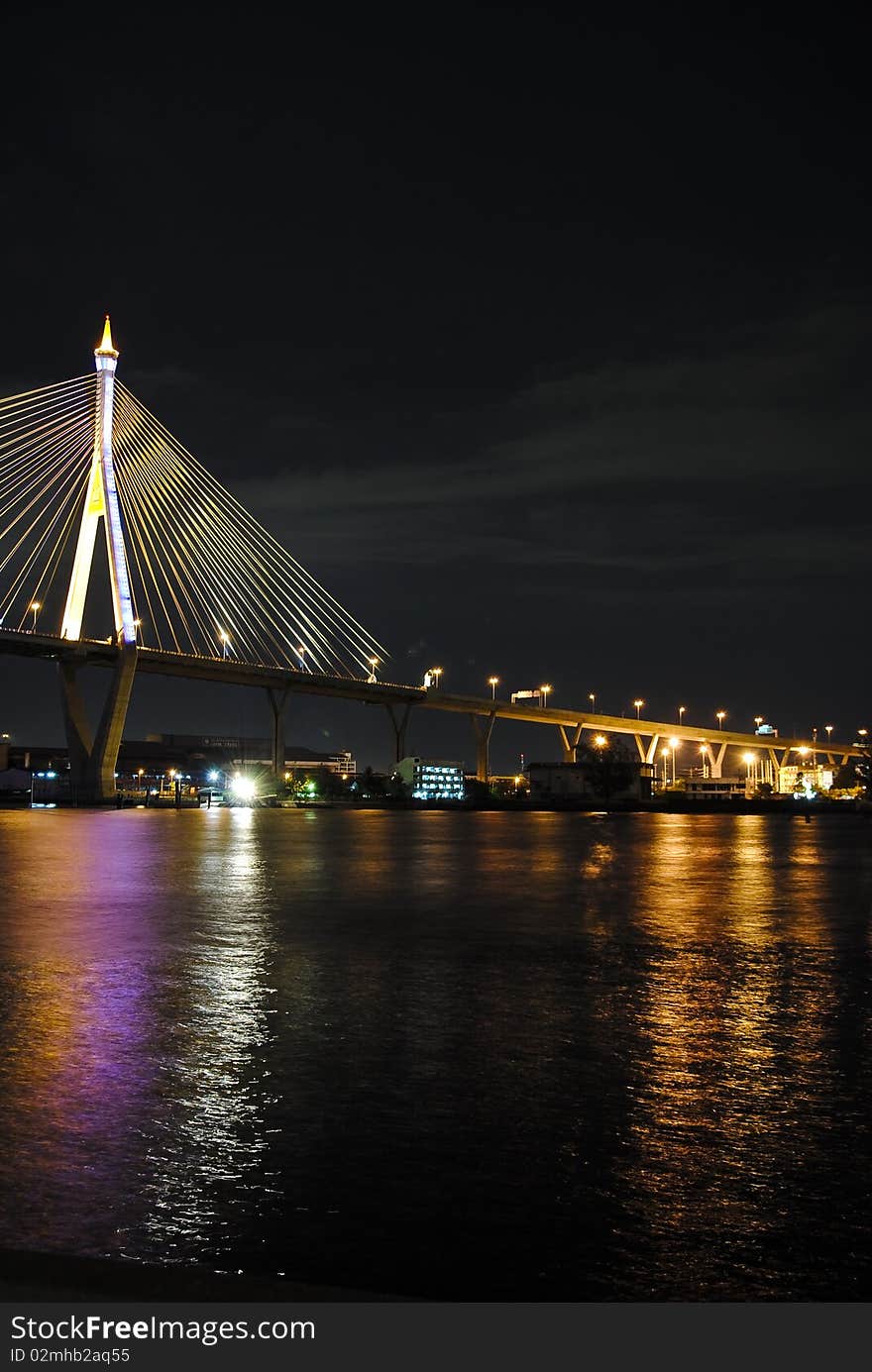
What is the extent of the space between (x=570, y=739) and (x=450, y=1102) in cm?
13997

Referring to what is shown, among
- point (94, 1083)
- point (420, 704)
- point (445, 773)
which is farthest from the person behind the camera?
point (445, 773)

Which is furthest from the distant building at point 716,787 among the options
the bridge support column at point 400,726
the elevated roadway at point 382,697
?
the bridge support column at point 400,726

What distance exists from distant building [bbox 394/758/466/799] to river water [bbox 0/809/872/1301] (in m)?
117

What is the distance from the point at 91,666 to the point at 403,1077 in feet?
230

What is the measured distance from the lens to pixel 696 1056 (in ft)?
22.7

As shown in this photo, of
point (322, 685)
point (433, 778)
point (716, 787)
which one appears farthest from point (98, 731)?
point (716, 787)

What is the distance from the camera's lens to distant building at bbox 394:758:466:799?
137 meters

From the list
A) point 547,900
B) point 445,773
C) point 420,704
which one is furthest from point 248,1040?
point 445,773

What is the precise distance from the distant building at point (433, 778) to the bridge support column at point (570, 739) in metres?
13.6

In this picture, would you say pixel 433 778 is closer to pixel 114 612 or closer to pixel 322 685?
pixel 322 685

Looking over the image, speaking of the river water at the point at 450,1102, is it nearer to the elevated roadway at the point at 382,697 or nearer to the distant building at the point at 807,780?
the elevated roadway at the point at 382,697

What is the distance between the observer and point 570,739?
475 ft

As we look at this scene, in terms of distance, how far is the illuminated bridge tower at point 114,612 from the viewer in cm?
6200
